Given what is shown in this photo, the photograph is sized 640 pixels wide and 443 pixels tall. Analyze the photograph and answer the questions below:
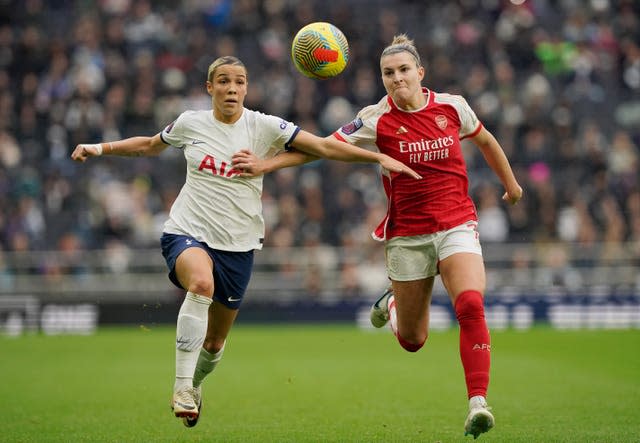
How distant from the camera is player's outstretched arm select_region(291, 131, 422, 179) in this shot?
8.27 meters

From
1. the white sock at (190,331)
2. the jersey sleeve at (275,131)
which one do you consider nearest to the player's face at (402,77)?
the jersey sleeve at (275,131)

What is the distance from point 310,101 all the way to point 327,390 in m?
13.1

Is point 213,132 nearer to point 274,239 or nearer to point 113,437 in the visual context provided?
point 113,437

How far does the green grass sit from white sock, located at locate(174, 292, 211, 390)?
25.5 inches

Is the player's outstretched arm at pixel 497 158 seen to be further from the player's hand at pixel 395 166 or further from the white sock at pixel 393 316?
the white sock at pixel 393 316

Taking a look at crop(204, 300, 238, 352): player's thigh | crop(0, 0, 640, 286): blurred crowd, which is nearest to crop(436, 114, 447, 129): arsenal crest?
crop(204, 300, 238, 352): player's thigh

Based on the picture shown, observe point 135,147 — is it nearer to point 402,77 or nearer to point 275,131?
point 275,131

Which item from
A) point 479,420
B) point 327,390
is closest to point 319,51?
point 479,420

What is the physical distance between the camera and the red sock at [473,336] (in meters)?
7.85

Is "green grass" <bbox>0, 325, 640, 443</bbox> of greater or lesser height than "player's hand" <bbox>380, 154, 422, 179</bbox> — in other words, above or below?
below

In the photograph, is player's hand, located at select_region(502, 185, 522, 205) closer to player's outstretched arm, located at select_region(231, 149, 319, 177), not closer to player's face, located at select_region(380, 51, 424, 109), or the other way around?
player's face, located at select_region(380, 51, 424, 109)

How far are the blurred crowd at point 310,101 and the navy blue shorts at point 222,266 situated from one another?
13331 millimetres

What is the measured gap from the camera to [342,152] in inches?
335

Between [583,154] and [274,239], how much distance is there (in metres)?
7.14
